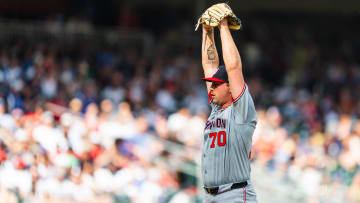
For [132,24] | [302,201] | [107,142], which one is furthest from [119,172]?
[132,24]

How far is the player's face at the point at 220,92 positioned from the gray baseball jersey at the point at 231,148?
0.34 ft

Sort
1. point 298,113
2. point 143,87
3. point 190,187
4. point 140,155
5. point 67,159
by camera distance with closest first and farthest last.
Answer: point 67,159 → point 190,187 → point 140,155 → point 143,87 → point 298,113

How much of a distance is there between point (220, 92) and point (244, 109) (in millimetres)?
290

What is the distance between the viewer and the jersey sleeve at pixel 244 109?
4266mm

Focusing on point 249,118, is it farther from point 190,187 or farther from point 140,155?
point 140,155

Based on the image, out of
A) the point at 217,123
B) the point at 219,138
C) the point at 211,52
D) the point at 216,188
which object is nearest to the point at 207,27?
the point at 211,52

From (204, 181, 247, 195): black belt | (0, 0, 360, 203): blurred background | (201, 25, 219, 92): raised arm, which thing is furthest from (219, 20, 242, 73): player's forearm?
(0, 0, 360, 203): blurred background

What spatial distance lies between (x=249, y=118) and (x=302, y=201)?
4.92 metres

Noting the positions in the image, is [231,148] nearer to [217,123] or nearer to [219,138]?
[219,138]

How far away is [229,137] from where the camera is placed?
4.39 m

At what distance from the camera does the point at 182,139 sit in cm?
1052

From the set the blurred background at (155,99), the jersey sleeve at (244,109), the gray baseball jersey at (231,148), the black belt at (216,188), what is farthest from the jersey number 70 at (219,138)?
the blurred background at (155,99)

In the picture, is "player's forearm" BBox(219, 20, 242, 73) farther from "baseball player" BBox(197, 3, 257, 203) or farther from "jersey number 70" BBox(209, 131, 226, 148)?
"jersey number 70" BBox(209, 131, 226, 148)

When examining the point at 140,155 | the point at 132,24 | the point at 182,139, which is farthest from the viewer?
the point at 132,24
